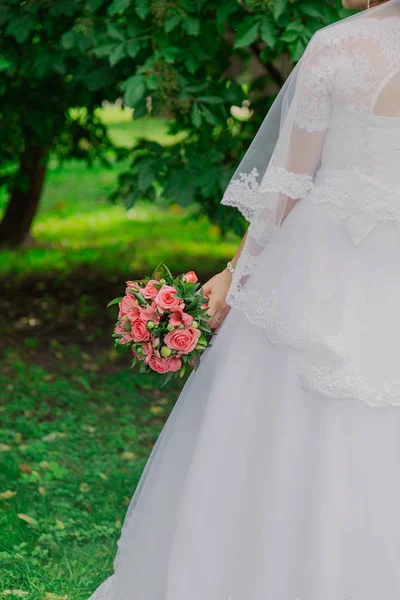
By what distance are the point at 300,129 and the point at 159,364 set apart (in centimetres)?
76

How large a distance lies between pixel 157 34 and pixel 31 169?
4.50 m

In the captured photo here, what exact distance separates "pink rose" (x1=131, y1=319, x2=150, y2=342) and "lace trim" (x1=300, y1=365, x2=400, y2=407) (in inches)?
20.7

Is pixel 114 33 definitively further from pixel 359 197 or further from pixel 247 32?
pixel 359 197

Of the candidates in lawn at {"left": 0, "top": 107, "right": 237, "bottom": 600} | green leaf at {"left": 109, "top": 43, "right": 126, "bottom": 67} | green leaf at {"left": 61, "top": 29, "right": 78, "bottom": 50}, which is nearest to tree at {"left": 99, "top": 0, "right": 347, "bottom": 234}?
green leaf at {"left": 109, "top": 43, "right": 126, "bottom": 67}

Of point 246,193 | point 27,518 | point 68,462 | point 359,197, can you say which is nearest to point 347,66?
point 359,197

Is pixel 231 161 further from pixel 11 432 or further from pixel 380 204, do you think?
pixel 380 204

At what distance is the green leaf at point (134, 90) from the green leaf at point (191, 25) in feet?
0.98

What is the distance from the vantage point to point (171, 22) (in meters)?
3.79

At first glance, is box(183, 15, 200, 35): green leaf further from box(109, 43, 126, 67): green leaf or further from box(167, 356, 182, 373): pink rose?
box(167, 356, 182, 373): pink rose

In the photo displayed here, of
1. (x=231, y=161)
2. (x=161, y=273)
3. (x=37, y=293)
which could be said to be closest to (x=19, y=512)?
(x=161, y=273)

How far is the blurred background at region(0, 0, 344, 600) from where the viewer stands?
3697mm

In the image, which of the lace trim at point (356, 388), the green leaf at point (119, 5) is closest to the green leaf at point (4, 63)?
the green leaf at point (119, 5)

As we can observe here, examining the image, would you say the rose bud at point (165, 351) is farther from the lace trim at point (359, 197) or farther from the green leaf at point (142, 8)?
the green leaf at point (142, 8)

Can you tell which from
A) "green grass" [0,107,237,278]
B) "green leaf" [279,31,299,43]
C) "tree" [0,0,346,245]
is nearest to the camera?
"green leaf" [279,31,299,43]
